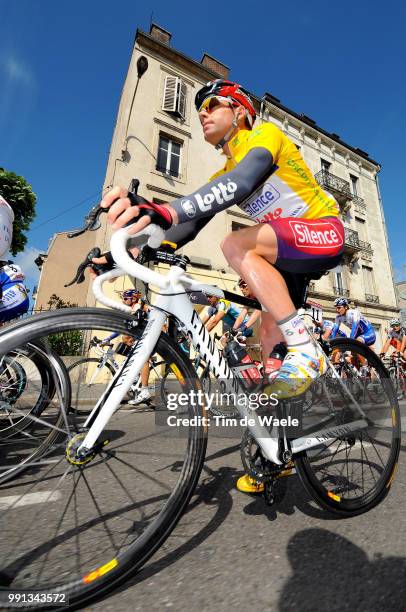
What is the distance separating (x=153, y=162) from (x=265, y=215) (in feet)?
43.5

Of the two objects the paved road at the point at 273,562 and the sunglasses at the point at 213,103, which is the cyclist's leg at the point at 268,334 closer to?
the paved road at the point at 273,562

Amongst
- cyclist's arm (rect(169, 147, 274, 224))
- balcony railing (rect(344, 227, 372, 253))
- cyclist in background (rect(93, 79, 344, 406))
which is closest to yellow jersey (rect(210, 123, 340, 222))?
cyclist in background (rect(93, 79, 344, 406))

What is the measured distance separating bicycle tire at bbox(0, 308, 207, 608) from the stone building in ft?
33.6

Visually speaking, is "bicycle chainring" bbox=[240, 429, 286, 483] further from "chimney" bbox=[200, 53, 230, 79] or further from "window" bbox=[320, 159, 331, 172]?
"window" bbox=[320, 159, 331, 172]

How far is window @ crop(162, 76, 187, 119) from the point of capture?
14549mm

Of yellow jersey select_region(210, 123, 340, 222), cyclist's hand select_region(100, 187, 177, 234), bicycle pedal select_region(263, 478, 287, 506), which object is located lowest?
bicycle pedal select_region(263, 478, 287, 506)

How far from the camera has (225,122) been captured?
183 centimetres

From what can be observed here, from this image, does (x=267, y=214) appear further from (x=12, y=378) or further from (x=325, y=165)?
(x=325, y=165)

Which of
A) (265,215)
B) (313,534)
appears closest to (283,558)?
(313,534)

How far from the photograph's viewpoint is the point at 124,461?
1278 mm

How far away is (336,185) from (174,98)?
12.2 m

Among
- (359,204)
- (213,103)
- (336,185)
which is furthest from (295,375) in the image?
(359,204)

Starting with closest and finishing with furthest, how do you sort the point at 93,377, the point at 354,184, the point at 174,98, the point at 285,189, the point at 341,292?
the point at 93,377 → the point at 285,189 → the point at 174,98 → the point at 341,292 → the point at 354,184

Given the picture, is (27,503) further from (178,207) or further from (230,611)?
(178,207)
